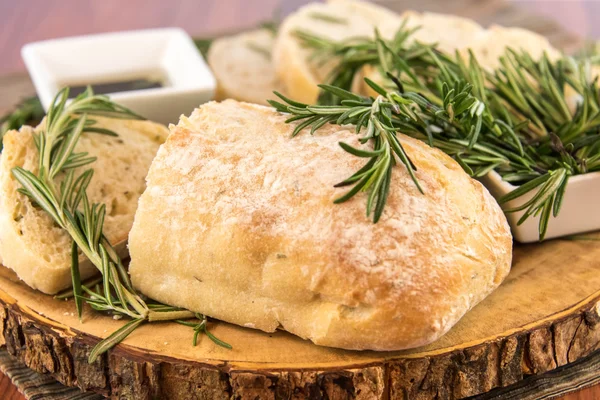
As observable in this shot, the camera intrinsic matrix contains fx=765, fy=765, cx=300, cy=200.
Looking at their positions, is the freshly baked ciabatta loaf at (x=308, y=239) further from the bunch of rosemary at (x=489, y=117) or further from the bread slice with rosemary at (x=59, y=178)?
the bread slice with rosemary at (x=59, y=178)

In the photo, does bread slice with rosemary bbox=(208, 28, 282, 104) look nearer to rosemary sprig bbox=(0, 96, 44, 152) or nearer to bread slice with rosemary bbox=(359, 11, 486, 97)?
bread slice with rosemary bbox=(359, 11, 486, 97)

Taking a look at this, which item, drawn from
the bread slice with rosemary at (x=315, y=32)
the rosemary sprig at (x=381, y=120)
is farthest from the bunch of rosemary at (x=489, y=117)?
the bread slice with rosemary at (x=315, y=32)

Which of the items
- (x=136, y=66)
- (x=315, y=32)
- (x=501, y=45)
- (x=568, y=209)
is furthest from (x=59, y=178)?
(x=501, y=45)

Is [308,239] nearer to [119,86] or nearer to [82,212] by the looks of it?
[82,212]

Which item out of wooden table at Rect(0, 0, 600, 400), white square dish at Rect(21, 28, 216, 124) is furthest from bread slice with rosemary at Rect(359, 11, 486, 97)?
wooden table at Rect(0, 0, 600, 400)

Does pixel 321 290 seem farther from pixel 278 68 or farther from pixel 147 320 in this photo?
pixel 278 68
